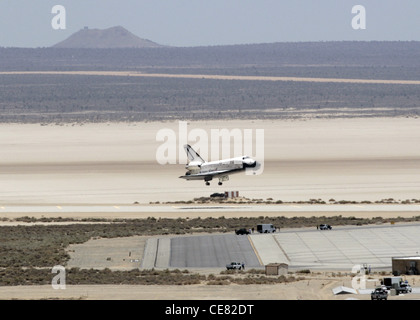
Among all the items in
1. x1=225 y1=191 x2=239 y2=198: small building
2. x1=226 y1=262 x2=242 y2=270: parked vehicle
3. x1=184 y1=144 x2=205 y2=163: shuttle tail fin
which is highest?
x1=184 y1=144 x2=205 y2=163: shuttle tail fin

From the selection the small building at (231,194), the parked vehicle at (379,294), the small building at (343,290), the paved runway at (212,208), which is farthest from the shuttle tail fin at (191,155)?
the parked vehicle at (379,294)

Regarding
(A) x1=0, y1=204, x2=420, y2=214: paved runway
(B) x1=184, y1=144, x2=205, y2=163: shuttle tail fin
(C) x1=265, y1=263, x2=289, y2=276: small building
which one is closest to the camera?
(C) x1=265, y1=263, x2=289, y2=276: small building

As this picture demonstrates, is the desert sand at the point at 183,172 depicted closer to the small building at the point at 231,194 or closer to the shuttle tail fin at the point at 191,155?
the small building at the point at 231,194

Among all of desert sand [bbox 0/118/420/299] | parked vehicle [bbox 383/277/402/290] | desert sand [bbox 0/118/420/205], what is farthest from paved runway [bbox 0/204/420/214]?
parked vehicle [bbox 383/277/402/290]

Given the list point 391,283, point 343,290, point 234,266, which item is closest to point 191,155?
point 234,266

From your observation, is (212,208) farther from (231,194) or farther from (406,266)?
(406,266)

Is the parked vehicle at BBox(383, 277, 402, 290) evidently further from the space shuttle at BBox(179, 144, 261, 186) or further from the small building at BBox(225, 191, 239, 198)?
the small building at BBox(225, 191, 239, 198)
